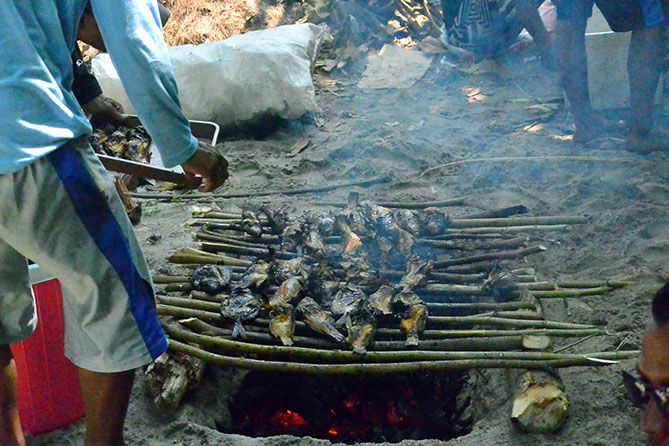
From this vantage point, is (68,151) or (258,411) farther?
(258,411)

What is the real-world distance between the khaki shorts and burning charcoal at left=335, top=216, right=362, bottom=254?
184 cm

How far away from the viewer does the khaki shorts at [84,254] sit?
2.31 metres

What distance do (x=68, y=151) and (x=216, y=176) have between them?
23.2 inches

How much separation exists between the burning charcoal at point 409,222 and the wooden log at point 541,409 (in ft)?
4.90

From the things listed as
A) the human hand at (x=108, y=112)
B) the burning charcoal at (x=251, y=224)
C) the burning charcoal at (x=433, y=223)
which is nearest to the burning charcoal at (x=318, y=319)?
the burning charcoal at (x=251, y=224)

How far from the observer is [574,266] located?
14.1ft

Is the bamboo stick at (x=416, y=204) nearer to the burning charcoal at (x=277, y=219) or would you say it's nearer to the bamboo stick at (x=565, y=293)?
the burning charcoal at (x=277, y=219)

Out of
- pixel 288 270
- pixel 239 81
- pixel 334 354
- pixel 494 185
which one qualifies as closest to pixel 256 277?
pixel 288 270

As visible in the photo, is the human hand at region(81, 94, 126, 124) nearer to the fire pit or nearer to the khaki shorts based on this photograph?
the fire pit

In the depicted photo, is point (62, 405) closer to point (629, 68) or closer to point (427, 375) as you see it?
point (427, 375)

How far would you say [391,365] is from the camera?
3.38 metres

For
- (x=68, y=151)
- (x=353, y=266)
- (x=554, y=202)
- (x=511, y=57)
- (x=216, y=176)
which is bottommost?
(x=511, y=57)

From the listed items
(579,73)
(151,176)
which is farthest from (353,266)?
(579,73)

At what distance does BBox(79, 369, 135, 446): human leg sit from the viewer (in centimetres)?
259
